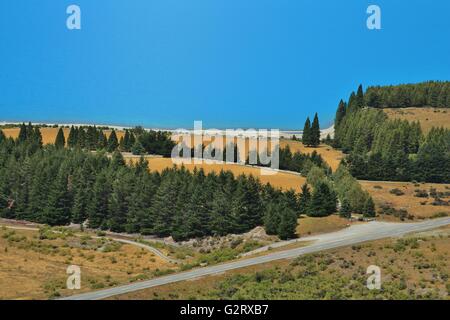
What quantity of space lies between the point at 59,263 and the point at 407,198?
2160 inches

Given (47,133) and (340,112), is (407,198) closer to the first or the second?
(340,112)

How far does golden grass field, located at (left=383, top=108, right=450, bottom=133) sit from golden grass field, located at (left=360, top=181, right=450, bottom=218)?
60.1 metres

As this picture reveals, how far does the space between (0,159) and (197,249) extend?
176 feet

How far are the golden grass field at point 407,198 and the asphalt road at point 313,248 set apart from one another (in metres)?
9.77

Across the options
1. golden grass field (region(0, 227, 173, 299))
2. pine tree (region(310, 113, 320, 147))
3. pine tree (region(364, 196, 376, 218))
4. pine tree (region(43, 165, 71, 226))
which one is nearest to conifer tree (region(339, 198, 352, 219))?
Result: pine tree (region(364, 196, 376, 218))

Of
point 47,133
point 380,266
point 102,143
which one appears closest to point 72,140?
point 102,143

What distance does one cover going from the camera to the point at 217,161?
126500 mm

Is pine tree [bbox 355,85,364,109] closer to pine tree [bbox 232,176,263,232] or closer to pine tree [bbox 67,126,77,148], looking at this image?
pine tree [bbox 67,126,77,148]

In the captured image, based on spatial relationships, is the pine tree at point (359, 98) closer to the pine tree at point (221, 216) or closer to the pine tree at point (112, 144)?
the pine tree at point (112, 144)

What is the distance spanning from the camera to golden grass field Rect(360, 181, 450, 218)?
83.1 metres

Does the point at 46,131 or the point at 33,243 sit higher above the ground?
the point at 46,131

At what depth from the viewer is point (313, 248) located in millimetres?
58875
